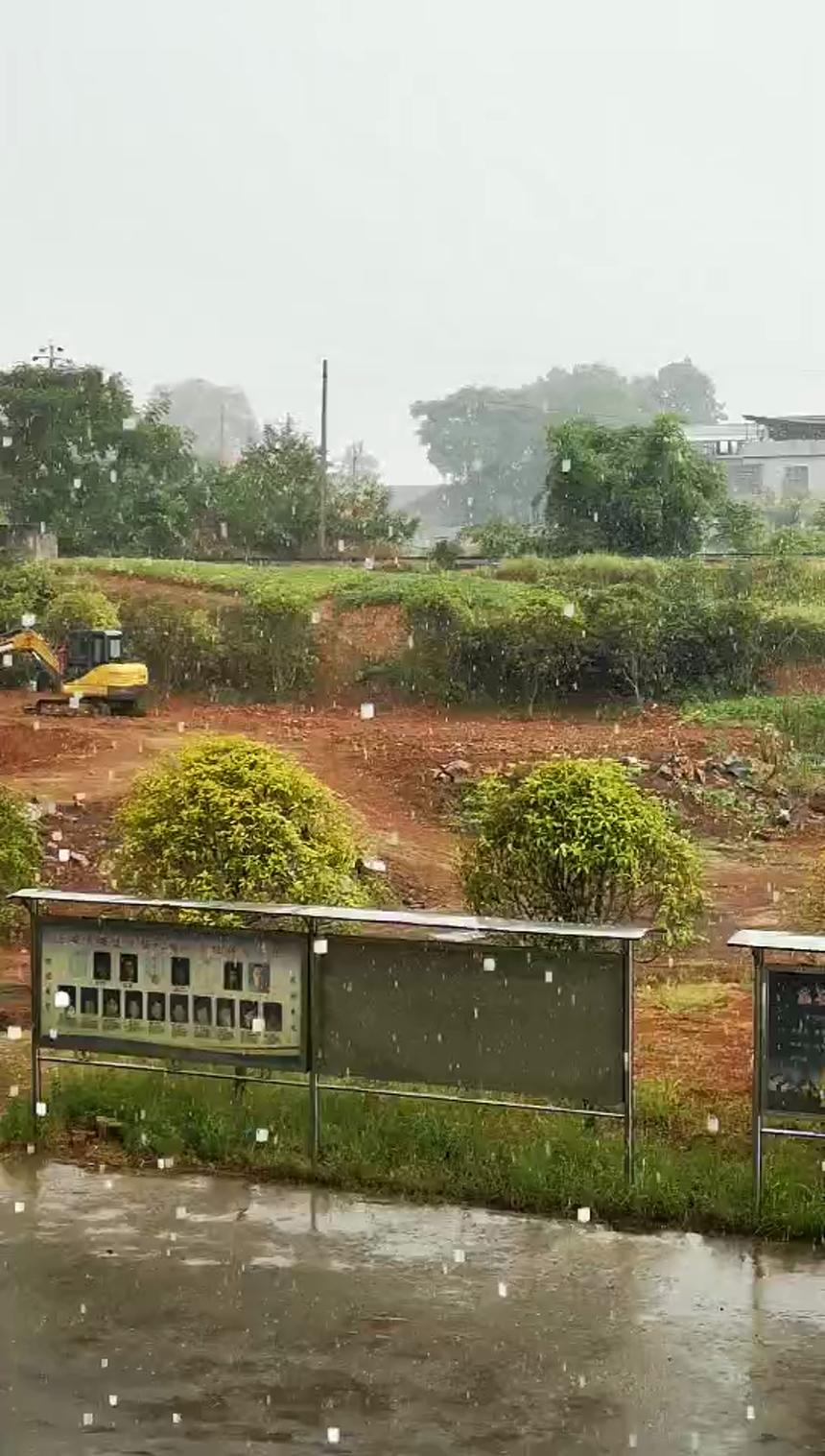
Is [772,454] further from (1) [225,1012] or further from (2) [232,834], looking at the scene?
(1) [225,1012]

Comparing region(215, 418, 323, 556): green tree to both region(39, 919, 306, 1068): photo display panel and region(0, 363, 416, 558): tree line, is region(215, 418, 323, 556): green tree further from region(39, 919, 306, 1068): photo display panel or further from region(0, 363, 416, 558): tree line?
region(39, 919, 306, 1068): photo display panel

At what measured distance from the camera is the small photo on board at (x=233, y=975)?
3141mm

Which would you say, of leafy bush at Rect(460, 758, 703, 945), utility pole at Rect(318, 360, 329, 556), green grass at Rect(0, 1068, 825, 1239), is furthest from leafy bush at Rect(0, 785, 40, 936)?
utility pole at Rect(318, 360, 329, 556)

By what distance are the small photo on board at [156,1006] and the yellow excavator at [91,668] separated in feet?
9.15

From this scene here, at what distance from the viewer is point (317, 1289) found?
2535 millimetres

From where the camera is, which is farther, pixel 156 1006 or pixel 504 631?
pixel 504 631

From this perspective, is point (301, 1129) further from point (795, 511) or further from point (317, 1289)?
point (795, 511)

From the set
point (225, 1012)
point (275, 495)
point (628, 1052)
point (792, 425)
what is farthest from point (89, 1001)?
point (792, 425)

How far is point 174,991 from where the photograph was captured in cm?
319

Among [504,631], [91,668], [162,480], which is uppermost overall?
[162,480]

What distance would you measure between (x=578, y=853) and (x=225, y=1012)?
963 mm

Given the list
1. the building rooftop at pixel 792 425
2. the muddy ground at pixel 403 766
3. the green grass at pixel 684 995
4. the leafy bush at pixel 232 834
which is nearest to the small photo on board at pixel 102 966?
the leafy bush at pixel 232 834

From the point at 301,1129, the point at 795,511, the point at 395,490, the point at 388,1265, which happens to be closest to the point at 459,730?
the point at 395,490

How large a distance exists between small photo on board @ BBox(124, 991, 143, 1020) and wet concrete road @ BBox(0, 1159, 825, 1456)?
0.33m
